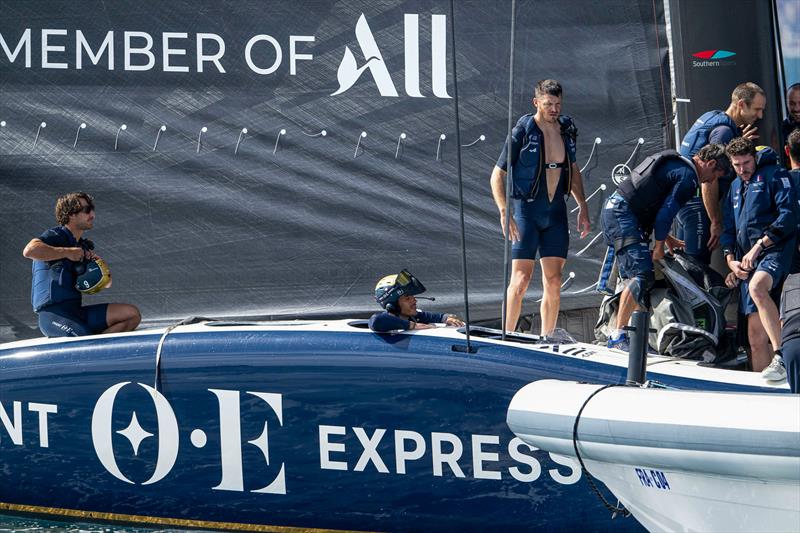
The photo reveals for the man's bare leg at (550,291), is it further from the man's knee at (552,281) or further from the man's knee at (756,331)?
the man's knee at (756,331)

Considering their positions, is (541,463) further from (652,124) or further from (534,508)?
(652,124)

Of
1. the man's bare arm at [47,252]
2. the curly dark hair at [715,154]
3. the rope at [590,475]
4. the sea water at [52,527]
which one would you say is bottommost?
the sea water at [52,527]

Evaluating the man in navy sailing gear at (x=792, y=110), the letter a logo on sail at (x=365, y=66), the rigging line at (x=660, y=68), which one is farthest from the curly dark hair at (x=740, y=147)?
the letter a logo on sail at (x=365, y=66)

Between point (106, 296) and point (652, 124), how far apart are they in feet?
9.68

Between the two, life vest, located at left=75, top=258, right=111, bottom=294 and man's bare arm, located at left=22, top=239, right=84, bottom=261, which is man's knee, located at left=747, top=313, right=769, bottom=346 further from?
man's bare arm, located at left=22, top=239, right=84, bottom=261

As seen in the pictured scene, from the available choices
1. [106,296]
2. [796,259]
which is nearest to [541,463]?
[796,259]

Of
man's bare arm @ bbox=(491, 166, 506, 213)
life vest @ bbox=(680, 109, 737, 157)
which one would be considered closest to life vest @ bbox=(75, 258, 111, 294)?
man's bare arm @ bbox=(491, 166, 506, 213)

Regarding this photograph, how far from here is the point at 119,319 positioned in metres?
5.12

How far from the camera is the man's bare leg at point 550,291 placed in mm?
6047

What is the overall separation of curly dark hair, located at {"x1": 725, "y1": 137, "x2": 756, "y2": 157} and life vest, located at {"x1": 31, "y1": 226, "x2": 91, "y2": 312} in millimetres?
2830

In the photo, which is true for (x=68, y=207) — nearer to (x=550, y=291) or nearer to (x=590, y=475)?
(x=550, y=291)

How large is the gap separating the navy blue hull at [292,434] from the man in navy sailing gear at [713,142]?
2094 millimetres

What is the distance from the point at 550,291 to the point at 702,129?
108 cm

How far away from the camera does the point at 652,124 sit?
257 inches
